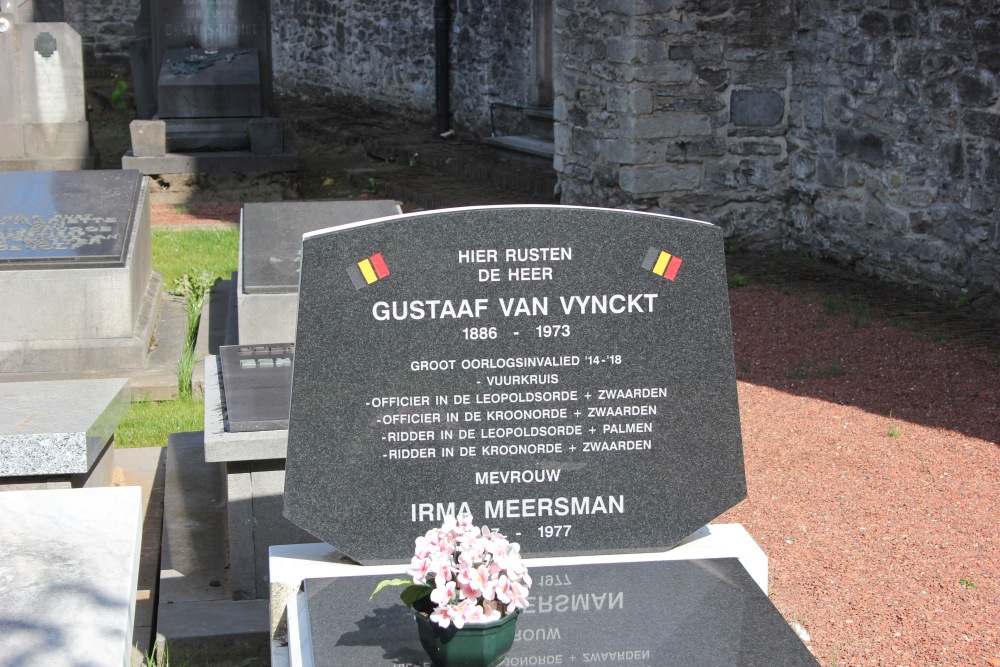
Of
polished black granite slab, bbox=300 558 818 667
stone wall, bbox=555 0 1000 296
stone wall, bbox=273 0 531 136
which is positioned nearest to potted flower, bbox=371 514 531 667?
polished black granite slab, bbox=300 558 818 667

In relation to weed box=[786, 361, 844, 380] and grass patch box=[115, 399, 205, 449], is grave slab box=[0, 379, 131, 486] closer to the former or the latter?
grass patch box=[115, 399, 205, 449]

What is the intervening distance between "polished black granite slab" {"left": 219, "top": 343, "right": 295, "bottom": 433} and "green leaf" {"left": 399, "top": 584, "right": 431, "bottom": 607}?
1.14 m

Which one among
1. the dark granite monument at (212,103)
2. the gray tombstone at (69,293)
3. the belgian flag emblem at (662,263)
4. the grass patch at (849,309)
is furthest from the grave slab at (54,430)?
the dark granite monument at (212,103)

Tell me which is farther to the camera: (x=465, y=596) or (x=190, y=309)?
(x=190, y=309)

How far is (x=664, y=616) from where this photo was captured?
2822 millimetres

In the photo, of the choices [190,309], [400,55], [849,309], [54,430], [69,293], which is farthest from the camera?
[400,55]

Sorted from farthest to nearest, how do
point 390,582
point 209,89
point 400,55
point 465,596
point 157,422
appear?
point 400,55 < point 209,89 < point 157,422 < point 390,582 < point 465,596

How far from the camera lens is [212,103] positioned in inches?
466

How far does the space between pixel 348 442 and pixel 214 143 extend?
9166 millimetres

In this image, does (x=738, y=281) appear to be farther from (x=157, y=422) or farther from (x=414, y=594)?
(x=414, y=594)

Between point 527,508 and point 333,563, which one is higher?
point 527,508

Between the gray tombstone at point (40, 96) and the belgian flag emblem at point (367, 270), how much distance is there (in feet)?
29.8

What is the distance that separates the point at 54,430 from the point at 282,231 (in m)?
2.82

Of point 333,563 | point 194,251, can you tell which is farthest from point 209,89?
point 333,563
